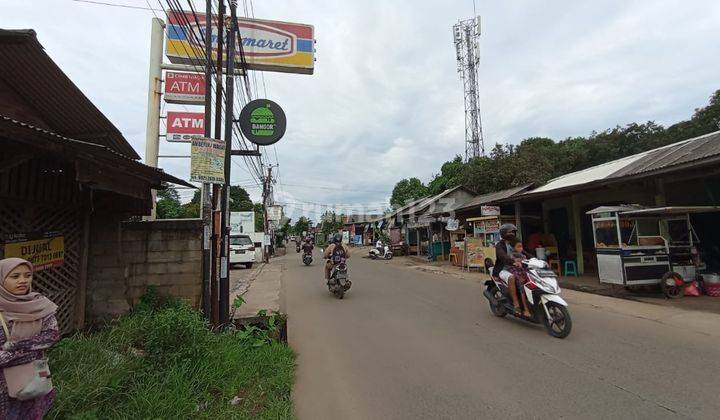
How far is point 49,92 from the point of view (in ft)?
18.5

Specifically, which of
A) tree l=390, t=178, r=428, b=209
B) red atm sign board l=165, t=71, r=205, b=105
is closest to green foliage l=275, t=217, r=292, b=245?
tree l=390, t=178, r=428, b=209

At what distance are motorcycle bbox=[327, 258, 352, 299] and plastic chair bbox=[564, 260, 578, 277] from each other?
25.1 ft

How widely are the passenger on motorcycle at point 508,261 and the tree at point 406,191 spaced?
41.9m

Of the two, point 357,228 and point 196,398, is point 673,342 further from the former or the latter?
point 357,228

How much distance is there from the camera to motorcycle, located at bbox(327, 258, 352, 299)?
9.91 meters

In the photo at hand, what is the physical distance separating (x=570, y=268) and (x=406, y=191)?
39.2 metres

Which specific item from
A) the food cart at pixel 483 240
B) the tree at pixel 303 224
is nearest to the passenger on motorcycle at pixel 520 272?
the food cart at pixel 483 240

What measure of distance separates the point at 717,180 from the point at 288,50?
41.4 ft

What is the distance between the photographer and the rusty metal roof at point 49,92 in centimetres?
471

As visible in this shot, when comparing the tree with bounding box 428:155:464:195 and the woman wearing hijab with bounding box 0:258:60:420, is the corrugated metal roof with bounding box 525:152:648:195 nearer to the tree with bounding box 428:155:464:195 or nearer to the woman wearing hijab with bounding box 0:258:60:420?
the woman wearing hijab with bounding box 0:258:60:420

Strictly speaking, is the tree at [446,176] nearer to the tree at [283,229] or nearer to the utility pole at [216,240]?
the tree at [283,229]

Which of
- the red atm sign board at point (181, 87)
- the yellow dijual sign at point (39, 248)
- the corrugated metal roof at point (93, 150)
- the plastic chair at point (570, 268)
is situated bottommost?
the plastic chair at point (570, 268)

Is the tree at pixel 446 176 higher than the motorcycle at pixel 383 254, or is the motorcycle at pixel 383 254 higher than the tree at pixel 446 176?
the tree at pixel 446 176

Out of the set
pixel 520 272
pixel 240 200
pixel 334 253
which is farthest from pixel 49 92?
pixel 240 200
